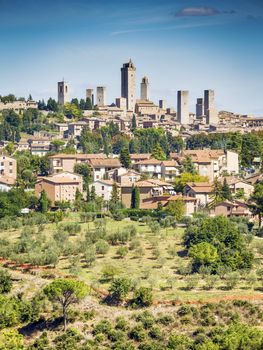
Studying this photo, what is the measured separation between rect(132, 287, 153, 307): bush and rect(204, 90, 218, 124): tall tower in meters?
77.8

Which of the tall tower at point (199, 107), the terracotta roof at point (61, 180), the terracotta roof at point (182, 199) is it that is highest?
the tall tower at point (199, 107)

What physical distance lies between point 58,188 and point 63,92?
174 feet

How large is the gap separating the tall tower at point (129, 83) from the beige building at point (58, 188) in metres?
50.8

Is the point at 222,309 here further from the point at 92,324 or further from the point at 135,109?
the point at 135,109

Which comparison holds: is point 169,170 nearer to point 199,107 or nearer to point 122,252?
point 122,252

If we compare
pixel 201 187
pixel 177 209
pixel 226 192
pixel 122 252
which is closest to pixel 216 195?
pixel 226 192

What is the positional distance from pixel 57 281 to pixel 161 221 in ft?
52.5

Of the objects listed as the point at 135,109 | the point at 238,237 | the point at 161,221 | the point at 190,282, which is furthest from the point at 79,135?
the point at 190,282

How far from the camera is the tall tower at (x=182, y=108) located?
333 ft

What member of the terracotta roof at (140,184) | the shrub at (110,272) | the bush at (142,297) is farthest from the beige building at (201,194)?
the bush at (142,297)

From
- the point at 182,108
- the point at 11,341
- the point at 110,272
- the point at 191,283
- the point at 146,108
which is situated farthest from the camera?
the point at 182,108

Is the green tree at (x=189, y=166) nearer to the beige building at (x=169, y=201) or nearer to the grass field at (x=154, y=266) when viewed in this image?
the beige building at (x=169, y=201)

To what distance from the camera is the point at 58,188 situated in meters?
51.2

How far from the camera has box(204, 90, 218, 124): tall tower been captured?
103625 mm
